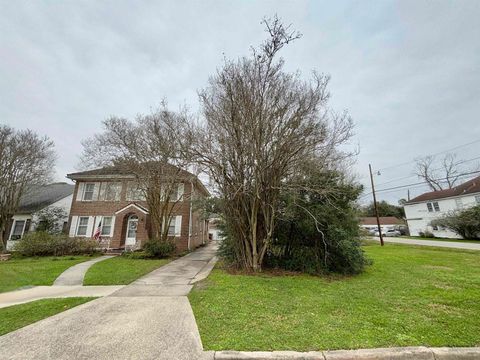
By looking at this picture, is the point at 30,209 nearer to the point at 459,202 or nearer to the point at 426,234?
the point at 426,234

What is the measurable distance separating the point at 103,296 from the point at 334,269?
7498 mm

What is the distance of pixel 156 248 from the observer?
1266 centimetres

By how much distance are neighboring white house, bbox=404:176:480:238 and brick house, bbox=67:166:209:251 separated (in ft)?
94.7

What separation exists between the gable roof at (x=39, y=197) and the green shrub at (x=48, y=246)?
604cm

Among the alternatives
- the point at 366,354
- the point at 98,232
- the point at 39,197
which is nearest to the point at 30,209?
the point at 39,197

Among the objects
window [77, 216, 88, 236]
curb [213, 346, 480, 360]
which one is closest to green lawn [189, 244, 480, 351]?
curb [213, 346, 480, 360]

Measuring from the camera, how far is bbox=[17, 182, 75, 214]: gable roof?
61.3 ft

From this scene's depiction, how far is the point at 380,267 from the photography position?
9.58 m

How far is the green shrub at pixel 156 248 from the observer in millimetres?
12695

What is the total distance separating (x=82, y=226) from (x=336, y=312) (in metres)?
19.3

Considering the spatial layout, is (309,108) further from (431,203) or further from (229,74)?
(431,203)

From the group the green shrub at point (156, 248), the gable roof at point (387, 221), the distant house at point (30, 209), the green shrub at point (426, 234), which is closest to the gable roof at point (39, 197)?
the distant house at point (30, 209)

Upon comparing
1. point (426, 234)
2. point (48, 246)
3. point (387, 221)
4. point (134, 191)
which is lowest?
point (48, 246)

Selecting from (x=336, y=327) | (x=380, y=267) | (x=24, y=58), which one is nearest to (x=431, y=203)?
(x=380, y=267)
